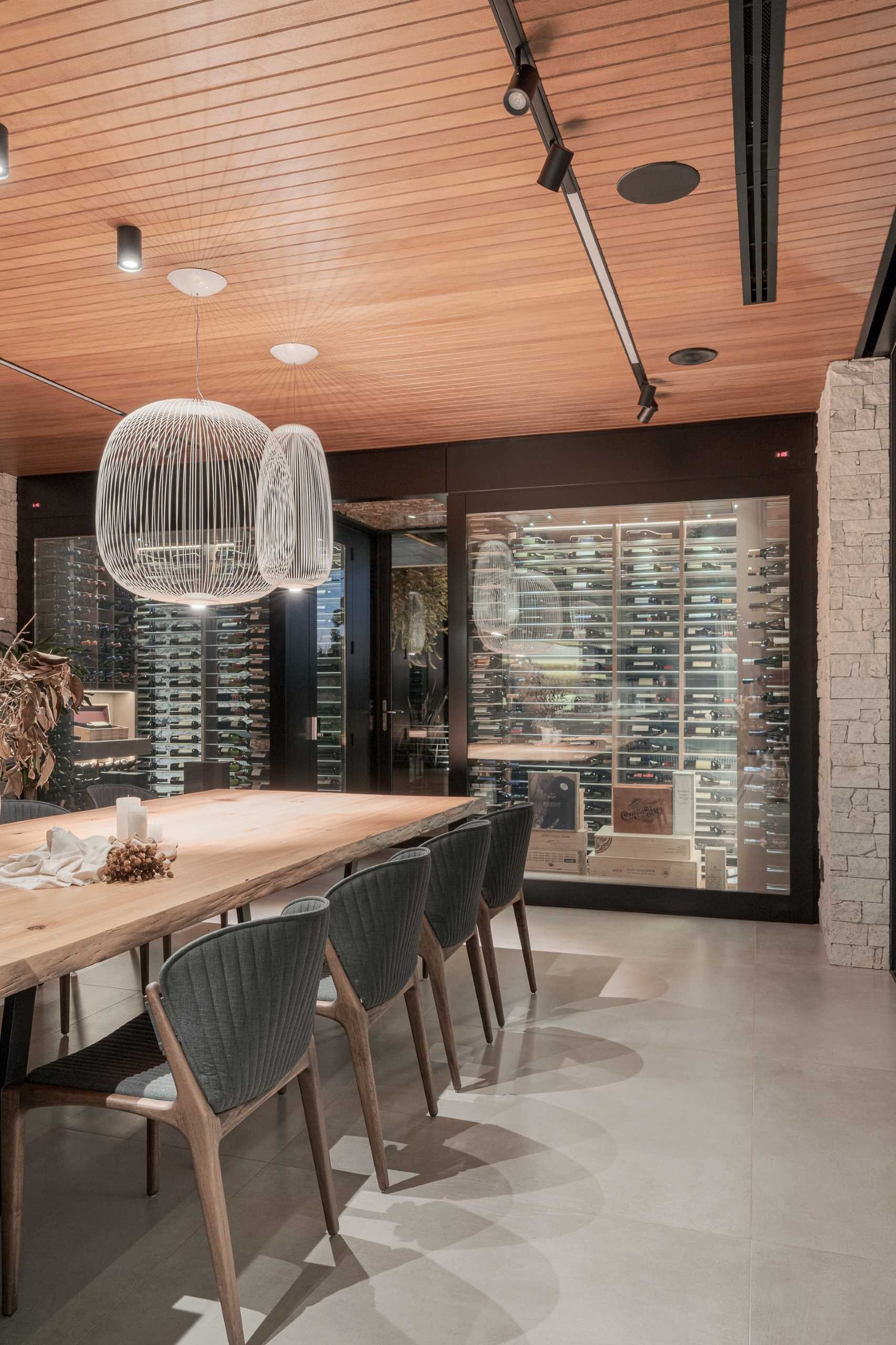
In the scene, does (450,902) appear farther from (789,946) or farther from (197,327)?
(197,327)

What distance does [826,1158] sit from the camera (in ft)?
8.26

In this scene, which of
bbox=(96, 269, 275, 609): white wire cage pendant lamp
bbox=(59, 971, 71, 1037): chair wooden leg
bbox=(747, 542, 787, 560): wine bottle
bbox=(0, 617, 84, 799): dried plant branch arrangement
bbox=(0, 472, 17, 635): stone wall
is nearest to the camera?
bbox=(96, 269, 275, 609): white wire cage pendant lamp

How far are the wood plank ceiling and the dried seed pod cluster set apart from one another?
Answer: 1.90 metres

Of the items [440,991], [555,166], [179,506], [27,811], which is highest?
[555,166]

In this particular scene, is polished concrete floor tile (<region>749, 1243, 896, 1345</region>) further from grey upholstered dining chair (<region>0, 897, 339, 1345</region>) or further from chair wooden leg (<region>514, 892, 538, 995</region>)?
chair wooden leg (<region>514, 892, 538, 995</region>)

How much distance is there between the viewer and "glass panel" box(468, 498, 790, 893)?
516cm

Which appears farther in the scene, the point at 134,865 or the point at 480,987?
the point at 480,987

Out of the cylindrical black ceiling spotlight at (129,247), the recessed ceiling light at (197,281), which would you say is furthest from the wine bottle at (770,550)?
the cylindrical black ceiling spotlight at (129,247)

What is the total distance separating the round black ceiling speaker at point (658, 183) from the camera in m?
2.65

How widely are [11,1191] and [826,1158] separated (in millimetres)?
2023

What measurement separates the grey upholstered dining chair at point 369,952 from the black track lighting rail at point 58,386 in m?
3.25

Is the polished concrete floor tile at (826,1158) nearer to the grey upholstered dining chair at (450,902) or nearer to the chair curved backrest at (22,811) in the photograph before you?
the grey upholstered dining chair at (450,902)

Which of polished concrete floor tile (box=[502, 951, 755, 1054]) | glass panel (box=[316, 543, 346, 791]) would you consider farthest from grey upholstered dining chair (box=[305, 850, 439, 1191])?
glass panel (box=[316, 543, 346, 791])

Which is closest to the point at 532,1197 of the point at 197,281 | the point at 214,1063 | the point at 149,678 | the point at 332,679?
the point at 214,1063
